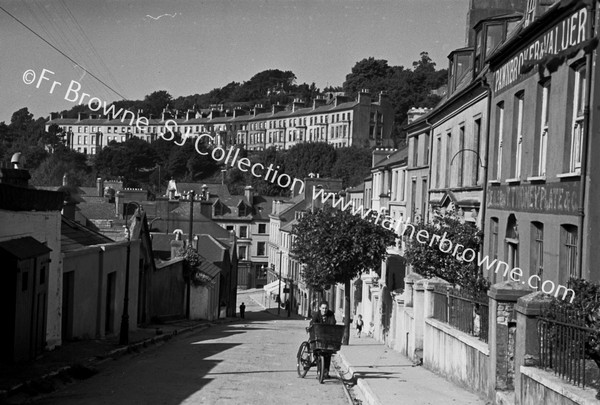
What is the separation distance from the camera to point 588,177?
14.9 meters

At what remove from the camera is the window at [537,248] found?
18.2 metres

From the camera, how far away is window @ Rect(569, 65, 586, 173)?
51.5ft

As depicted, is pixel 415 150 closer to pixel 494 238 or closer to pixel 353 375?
pixel 494 238

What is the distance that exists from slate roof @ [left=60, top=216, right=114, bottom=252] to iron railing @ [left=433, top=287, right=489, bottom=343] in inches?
408

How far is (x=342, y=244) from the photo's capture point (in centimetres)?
3244

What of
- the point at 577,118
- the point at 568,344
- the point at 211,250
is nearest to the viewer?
the point at 568,344

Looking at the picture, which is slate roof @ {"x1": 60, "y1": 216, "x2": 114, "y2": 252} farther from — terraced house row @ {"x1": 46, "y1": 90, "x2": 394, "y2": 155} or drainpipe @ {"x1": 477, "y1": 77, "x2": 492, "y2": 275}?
terraced house row @ {"x1": 46, "y1": 90, "x2": 394, "y2": 155}

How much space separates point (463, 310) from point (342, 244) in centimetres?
1593

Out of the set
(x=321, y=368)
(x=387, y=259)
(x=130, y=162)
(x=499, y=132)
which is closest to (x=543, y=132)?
(x=499, y=132)

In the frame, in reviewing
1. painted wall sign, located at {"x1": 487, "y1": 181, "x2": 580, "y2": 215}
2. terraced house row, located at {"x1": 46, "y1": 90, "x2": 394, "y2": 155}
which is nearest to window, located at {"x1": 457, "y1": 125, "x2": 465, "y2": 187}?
painted wall sign, located at {"x1": 487, "y1": 181, "x2": 580, "y2": 215}

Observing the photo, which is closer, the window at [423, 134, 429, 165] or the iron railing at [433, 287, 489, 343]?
the iron railing at [433, 287, 489, 343]

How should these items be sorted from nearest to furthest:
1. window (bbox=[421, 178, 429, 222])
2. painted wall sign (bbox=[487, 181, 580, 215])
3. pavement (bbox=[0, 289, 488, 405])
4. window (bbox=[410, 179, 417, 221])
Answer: pavement (bbox=[0, 289, 488, 405])
painted wall sign (bbox=[487, 181, 580, 215])
window (bbox=[421, 178, 429, 222])
window (bbox=[410, 179, 417, 221])

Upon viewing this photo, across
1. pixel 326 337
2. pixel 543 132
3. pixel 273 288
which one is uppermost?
pixel 543 132

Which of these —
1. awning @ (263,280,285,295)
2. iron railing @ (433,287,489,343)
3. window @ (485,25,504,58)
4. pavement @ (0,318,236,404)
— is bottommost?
awning @ (263,280,285,295)
